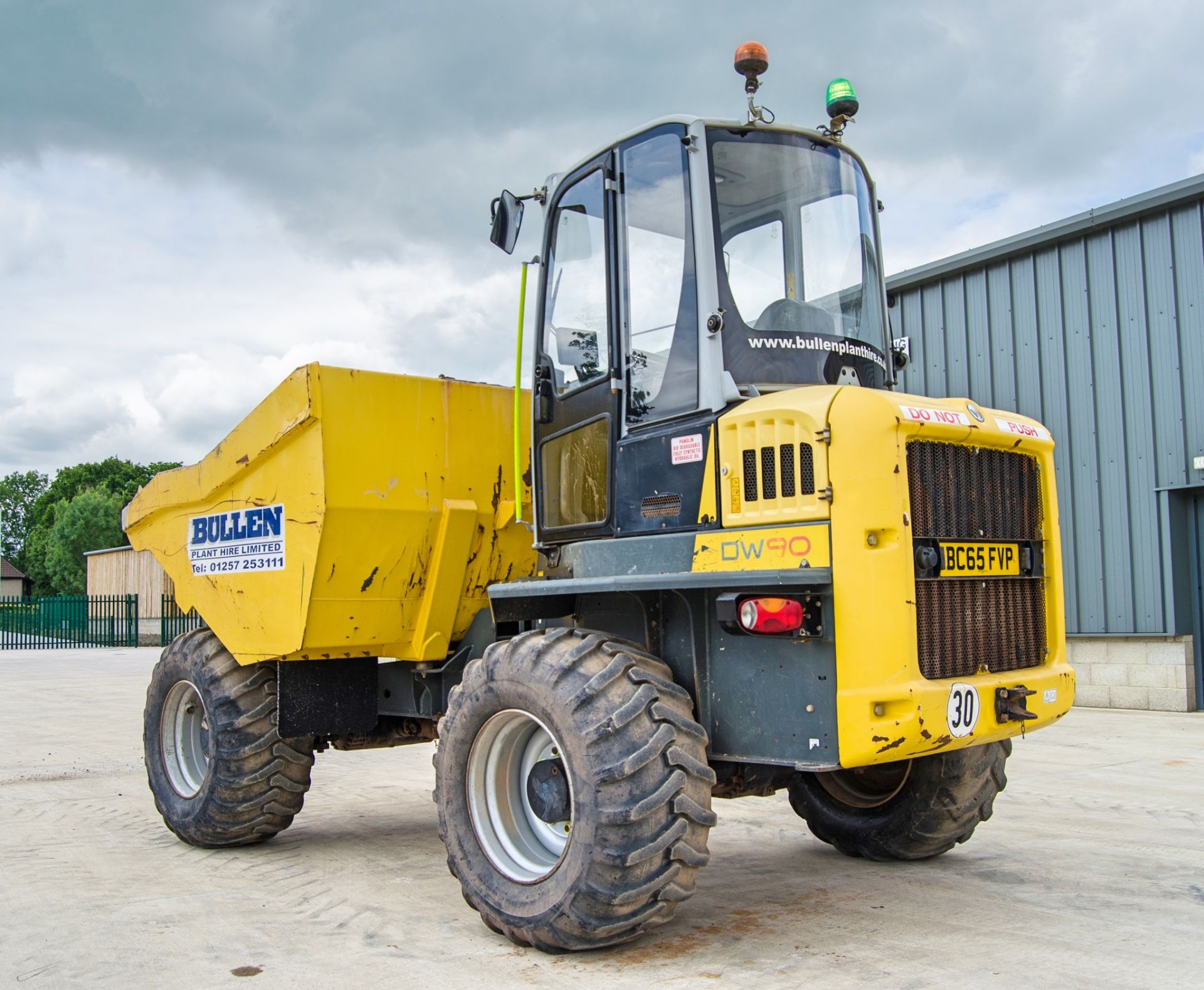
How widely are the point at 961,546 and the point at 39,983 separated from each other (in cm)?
386

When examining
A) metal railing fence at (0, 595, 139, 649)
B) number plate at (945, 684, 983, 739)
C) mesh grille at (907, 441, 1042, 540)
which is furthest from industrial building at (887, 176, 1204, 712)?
metal railing fence at (0, 595, 139, 649)

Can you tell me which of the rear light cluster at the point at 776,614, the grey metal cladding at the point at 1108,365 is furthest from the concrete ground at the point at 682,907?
the grey metal cladding at the point at 1108,365

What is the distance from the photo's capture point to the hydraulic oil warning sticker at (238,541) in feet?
20.1

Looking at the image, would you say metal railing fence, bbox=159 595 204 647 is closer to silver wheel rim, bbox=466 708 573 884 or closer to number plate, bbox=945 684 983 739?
silver wheel rim, bbox=466 708 573 884

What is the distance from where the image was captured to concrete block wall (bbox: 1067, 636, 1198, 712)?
12.5 m

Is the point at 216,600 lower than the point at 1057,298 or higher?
lower

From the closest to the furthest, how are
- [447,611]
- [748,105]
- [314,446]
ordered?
[748,105] → [314,446] → [447,611]

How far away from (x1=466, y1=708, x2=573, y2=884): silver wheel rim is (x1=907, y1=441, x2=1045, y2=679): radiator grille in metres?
1.66

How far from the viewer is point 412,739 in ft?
22.7

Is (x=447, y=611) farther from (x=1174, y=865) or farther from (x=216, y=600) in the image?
(x=1174, y=865)

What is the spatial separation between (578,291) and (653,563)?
1.43 m

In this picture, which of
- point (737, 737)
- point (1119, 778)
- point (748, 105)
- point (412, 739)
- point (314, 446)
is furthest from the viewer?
point (1119, 778)

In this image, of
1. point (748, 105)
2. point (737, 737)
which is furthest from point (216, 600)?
point (748, 105)

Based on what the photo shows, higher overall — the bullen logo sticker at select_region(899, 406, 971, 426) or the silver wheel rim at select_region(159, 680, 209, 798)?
the bullen logo sticker at select_region(899, 406, 971, 426)
